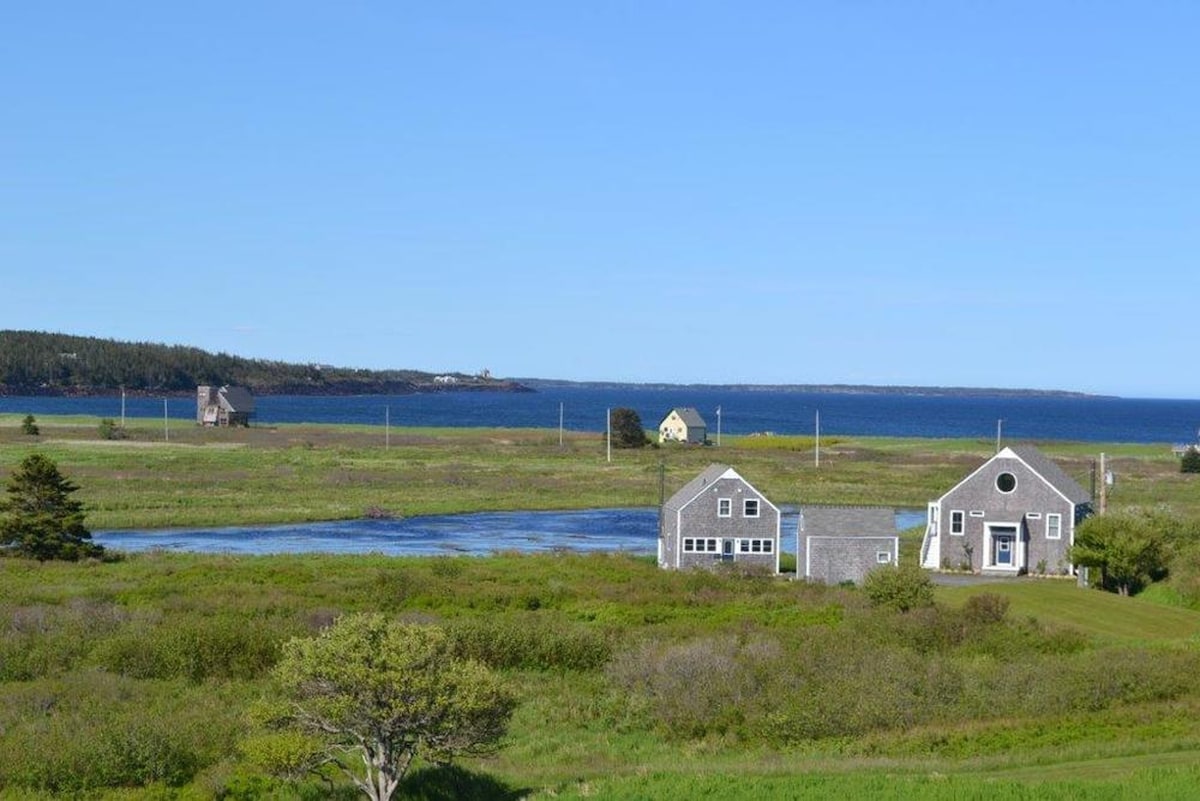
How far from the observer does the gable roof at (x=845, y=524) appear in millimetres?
54156

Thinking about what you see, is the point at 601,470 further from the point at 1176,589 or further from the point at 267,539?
the point at 1176,589

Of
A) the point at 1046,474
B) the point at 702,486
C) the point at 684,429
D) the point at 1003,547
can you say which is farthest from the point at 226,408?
the point at 1046,474

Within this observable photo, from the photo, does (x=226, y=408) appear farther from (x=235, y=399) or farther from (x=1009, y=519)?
(x=1009, y=519)

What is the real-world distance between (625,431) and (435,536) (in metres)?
66.1

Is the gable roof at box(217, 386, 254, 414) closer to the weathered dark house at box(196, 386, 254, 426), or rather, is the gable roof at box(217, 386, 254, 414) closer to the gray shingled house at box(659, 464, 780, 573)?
the weathered dark house at box(196, 386, 254, 426)

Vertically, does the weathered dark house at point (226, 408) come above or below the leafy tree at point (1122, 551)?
above

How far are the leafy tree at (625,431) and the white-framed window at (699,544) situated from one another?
78.4 metres

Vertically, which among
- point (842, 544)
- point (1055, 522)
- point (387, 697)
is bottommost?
point (842, 544)

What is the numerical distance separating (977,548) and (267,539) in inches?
1314

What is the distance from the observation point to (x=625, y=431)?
13638 centimetres

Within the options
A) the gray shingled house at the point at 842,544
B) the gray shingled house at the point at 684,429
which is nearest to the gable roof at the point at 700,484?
the gray shingled house at the point at 842,544

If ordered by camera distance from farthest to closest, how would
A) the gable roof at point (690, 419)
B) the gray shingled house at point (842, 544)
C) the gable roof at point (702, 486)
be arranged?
1. the gable roof at point (690, 419)
2. the gable roof at point (702, 486)
3. the gray shingled house at point (842, 544)

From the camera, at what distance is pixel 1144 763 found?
2583cm

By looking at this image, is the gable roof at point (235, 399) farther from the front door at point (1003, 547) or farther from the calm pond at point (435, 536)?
the front door at point (1003, 547)
